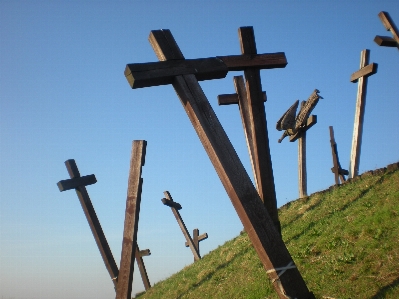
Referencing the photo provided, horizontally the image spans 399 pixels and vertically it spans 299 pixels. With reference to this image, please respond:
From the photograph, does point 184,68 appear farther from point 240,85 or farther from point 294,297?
point 240,85

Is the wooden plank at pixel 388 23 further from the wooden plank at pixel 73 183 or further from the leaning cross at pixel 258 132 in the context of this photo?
the wooden plank at pixel 73 183

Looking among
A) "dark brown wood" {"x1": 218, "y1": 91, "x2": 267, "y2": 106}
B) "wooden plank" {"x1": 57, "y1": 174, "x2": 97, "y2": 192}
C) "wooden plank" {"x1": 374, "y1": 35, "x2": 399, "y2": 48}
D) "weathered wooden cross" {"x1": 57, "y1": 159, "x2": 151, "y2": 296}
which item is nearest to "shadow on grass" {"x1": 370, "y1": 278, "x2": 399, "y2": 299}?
"dark brown wood" {"x1": 218, "y1": 91, "x2": 267, "y2": 106}

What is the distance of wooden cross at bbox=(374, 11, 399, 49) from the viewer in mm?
13367

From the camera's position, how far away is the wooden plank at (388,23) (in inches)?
536

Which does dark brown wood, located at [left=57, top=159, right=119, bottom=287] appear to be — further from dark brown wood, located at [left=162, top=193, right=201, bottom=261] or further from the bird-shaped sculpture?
dark brown wood, located at [left=162, top=193, right=201, bottom=261]

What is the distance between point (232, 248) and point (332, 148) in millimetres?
5813

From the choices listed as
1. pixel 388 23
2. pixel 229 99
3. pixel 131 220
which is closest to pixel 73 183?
pixel 131 220

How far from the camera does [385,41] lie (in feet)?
43.9

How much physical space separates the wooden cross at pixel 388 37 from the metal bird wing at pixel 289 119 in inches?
113

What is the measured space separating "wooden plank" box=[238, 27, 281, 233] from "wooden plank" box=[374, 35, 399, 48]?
24.1 feet

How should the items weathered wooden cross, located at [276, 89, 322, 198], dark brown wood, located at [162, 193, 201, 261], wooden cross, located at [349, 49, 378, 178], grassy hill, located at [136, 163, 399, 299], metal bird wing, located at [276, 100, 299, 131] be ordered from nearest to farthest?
1. grassy hill, located at [136, 163, 399, 299]
2. wooden cross, located at [349, 49, 378, 178]
3. weathered wooden cross, located at [276, 89, 322, 198]
4. metal bird wing, located at [276, 100, 299, 131]
5. dark brown wood, located at [162, 193, 201, 261]

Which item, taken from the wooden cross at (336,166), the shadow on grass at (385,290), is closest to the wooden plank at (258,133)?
the shadow on grass at (385,290)

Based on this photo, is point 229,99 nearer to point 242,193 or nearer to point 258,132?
point 258,132

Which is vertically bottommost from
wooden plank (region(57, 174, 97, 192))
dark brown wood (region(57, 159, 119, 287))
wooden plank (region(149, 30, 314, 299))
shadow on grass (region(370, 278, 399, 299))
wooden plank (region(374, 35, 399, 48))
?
shadow on grass (region(370, 278, 399, 299))
